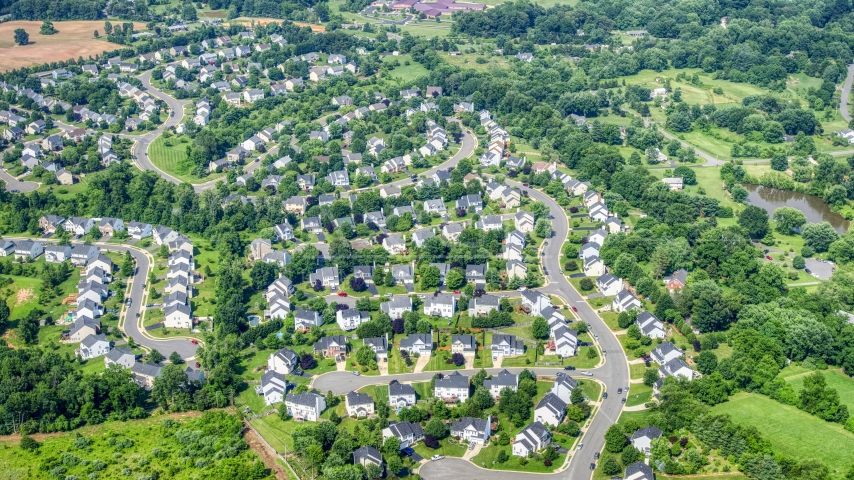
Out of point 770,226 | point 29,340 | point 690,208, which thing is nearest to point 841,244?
point 770,226

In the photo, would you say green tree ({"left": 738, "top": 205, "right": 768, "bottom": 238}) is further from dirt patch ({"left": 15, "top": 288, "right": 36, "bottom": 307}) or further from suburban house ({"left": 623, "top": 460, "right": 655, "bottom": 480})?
dirt patch ({"left": 15, "top": 288, "right": 36, "bottom": 307})

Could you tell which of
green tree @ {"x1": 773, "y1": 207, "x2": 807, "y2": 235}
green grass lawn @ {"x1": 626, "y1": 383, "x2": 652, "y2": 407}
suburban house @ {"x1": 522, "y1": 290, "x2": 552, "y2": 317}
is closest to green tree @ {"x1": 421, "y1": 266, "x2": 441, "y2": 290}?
suburban house @ {"x1": 522, "y1": 290, "x2": 552, "y2": 317}

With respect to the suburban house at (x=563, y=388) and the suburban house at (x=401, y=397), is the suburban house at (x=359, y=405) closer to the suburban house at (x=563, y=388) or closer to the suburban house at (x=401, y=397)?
the suburban house at (x=401, y=397)

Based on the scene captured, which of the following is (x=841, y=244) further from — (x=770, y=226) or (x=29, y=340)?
(x=29, y=340)

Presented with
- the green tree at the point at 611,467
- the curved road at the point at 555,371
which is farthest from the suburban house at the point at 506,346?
the green tree at the point at 611,467

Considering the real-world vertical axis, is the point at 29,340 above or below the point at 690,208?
below

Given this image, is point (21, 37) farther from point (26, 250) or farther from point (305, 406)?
point (305, 406)

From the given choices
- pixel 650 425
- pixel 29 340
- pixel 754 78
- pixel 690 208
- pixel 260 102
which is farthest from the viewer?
pixel 754 78
